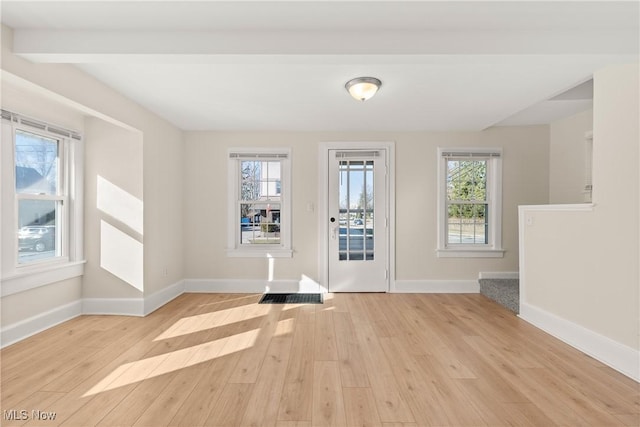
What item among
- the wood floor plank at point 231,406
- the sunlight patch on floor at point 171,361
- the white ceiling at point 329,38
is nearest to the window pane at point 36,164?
the white ceiling at point 329,38

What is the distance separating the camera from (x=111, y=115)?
2.86 m

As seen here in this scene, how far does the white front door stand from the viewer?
14.2ft

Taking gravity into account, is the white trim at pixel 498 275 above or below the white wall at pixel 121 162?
below

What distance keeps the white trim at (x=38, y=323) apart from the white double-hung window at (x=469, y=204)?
4656mm

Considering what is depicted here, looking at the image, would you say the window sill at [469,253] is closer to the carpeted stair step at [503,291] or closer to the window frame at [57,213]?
the carpeted stair step at [503,291]

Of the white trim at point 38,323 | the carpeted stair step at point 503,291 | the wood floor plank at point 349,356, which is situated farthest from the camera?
the carpeted stair step at point 503,291

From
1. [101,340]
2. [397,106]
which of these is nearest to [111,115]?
[101,340]

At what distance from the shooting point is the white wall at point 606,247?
2188mm

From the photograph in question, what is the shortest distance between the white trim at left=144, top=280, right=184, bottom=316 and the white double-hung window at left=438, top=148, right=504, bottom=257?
12.4 feet

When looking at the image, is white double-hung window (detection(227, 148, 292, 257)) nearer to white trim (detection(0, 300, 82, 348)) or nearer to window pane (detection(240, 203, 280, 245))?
window pane (detection(240, 203, 280, 245))

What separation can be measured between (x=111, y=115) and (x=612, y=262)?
4.60 metres

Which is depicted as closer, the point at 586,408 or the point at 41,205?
the point at 586,408

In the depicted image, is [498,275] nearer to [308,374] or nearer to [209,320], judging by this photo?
[308,374]

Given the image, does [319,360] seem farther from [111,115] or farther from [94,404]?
[111,115]
